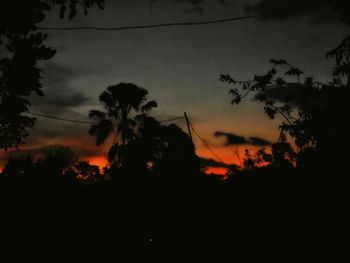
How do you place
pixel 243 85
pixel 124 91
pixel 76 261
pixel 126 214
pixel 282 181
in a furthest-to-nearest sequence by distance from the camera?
pixel 124 91 < pixel 243 85 < pixel 126 214 < pixel 282 181 < pixel 76 261

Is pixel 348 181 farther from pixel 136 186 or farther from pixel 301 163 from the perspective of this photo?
pixel 136 186

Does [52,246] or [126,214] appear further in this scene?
[126,214]

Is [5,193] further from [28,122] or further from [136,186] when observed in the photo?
[136,186]

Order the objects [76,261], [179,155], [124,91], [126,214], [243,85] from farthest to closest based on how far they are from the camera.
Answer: [179,155] < [124,91] < [243,85] < [126,214] < [76,261]

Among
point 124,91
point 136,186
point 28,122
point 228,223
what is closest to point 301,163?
point 228,223

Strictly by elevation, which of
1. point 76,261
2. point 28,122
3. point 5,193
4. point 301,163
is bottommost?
point 76,261

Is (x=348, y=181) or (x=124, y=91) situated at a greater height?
(x=124, y=91)

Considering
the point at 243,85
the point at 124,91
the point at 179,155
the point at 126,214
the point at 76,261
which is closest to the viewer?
the point at 76,261

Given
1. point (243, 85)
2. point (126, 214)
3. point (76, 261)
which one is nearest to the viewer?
point (76, 261)

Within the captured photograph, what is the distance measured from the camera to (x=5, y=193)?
12344 mm

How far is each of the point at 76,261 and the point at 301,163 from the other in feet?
27.0

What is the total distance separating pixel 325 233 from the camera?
1098 cm

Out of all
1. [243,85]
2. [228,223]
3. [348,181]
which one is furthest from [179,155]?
[348,181]

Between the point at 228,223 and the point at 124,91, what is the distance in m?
19.5
